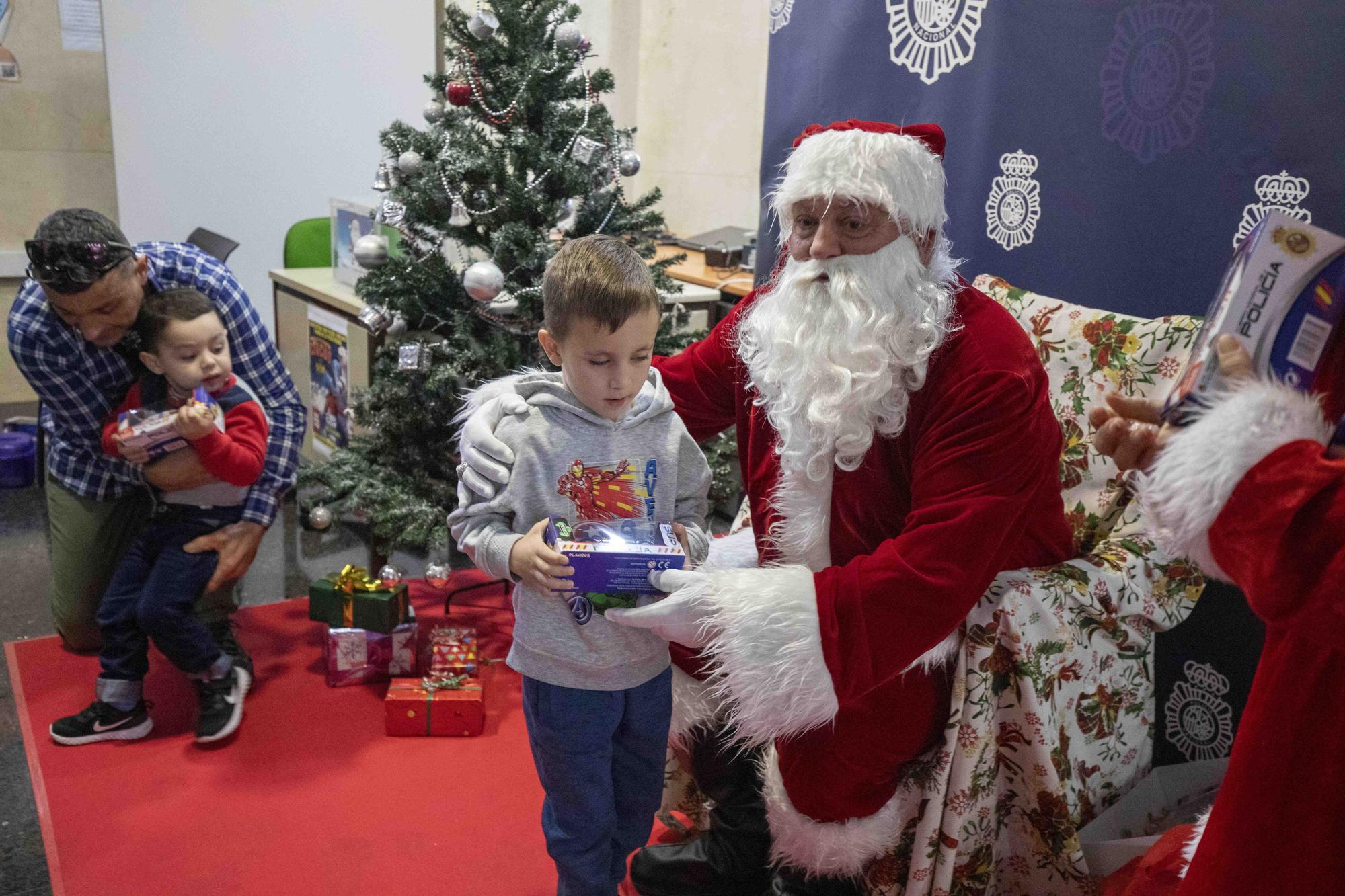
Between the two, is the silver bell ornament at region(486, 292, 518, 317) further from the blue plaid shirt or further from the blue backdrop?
the blue backdrop

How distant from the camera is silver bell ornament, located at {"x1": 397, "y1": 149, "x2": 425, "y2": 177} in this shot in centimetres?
275

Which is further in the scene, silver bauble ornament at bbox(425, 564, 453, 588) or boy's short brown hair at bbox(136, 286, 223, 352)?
silver bauble ornament at bbox(425, 564, 453, 588)

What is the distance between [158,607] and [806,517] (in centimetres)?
159

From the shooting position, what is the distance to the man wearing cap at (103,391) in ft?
7.34

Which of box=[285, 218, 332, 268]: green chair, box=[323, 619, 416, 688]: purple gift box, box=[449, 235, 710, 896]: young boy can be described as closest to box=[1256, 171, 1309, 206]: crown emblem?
box=[449, 235, 710, 896]: young boy

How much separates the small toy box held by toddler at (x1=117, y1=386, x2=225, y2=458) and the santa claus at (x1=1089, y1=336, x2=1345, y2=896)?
200 centimetres

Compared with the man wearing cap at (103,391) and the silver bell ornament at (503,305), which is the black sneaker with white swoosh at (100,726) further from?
the silver bell ornament at (503,305)

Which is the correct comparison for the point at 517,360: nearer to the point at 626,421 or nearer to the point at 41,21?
the point at 626,421

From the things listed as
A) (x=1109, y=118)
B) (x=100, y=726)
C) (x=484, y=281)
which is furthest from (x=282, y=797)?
(x=1109, y=118)

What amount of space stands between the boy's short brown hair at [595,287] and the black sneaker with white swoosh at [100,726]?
63.7 inches

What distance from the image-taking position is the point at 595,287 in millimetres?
1469

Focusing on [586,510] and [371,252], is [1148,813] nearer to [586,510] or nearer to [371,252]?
[586,510]

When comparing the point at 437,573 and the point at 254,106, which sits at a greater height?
the point at 254,106

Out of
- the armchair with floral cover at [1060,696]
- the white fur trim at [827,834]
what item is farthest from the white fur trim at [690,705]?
the armchair with floral cover at [1060,696]
